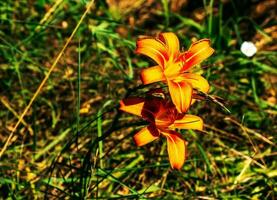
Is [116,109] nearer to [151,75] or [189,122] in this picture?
[189,122]

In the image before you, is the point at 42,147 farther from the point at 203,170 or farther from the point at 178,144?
the point at 178,144

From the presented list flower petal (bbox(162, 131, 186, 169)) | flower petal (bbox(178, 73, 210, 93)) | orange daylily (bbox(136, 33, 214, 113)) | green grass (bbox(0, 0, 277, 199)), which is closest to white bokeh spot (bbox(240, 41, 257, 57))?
green grass (bbox(0, 0, 277, 199))

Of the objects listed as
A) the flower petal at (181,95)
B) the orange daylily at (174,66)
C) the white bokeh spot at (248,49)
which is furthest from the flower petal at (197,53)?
the white bokeh spot at (248,49)

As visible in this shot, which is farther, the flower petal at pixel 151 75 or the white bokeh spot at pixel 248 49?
the white bokeh spot at pixel 248 49

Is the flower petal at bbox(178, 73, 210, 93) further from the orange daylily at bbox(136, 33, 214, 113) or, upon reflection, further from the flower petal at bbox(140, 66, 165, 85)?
the flower petal at bbox(140, 66, 165, 85)

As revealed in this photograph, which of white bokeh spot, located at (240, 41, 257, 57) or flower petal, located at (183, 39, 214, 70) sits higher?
white bokeh spot, located at (240, 41, 257, 57)

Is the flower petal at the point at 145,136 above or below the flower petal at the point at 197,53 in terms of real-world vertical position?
below

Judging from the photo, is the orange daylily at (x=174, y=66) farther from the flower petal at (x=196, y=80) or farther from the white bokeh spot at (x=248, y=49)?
the white bokeh spot at (x=248, y=49)

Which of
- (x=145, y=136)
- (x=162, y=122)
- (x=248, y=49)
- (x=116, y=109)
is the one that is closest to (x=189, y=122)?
(x=162, y=122)
